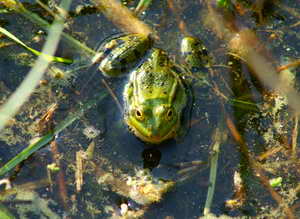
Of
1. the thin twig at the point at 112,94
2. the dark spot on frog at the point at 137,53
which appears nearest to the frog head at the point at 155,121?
the thin twig at the point at 112,94

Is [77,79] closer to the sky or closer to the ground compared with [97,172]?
closer to the sky

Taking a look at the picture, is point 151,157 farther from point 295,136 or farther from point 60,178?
point 295,136

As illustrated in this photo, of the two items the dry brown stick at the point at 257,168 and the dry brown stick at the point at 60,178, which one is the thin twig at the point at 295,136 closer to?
the dry brown stick at the point at 257,168

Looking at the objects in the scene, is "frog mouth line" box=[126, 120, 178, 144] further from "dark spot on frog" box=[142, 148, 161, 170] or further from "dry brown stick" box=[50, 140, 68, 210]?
"dry brown stick" box=[50, 140, 68, 210]

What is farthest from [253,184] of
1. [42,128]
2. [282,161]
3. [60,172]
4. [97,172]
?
[42,128]

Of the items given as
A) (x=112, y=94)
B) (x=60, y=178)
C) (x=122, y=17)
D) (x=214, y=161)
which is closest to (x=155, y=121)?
(x=214, y=161)

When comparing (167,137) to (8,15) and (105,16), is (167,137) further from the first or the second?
(8,15)
